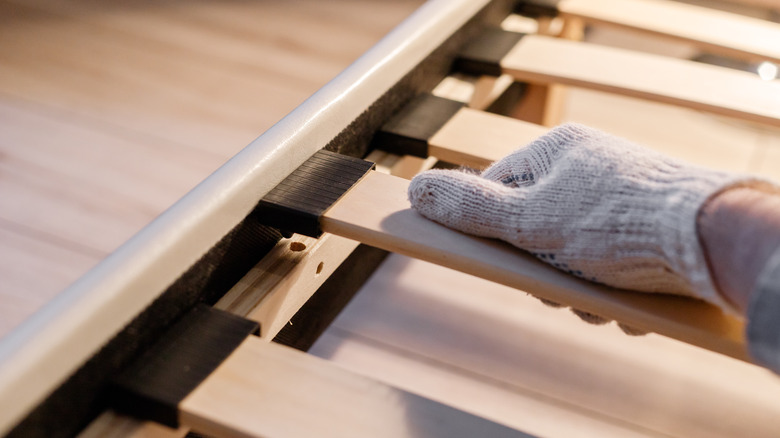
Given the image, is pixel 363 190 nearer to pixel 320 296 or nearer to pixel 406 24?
pixel 320 296

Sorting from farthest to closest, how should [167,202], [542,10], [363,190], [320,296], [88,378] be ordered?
[542,10] < [167,202] < [320,296] < [363,190] < [88,378]

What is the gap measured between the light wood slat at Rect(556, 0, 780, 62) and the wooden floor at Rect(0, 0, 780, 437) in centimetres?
30

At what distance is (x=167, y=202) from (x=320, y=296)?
428 millimetres

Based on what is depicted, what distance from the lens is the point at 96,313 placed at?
1.78 ft

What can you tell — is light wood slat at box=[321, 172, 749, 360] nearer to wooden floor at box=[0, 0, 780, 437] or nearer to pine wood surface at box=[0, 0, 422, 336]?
wooden floor at box=[0, 0, 780, 437]

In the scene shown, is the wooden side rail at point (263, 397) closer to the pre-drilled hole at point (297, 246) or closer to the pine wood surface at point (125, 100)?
the pre-drilled hole at point (297, 246)

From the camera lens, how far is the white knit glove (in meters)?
0.57

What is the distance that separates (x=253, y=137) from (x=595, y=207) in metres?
0.92

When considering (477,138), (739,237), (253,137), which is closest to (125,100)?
(253,137)

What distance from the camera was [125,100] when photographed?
1520 millimetres

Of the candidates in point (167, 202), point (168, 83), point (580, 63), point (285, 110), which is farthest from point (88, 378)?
point (168, 83)

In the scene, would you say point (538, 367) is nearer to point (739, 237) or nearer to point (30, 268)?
point (739, 237)

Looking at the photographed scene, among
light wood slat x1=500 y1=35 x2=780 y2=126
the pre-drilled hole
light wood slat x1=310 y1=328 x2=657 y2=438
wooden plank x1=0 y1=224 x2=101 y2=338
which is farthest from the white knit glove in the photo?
wooden plank x1=0 y1=224 x2=101 y2=338

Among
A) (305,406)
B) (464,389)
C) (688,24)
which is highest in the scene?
(688,24)
